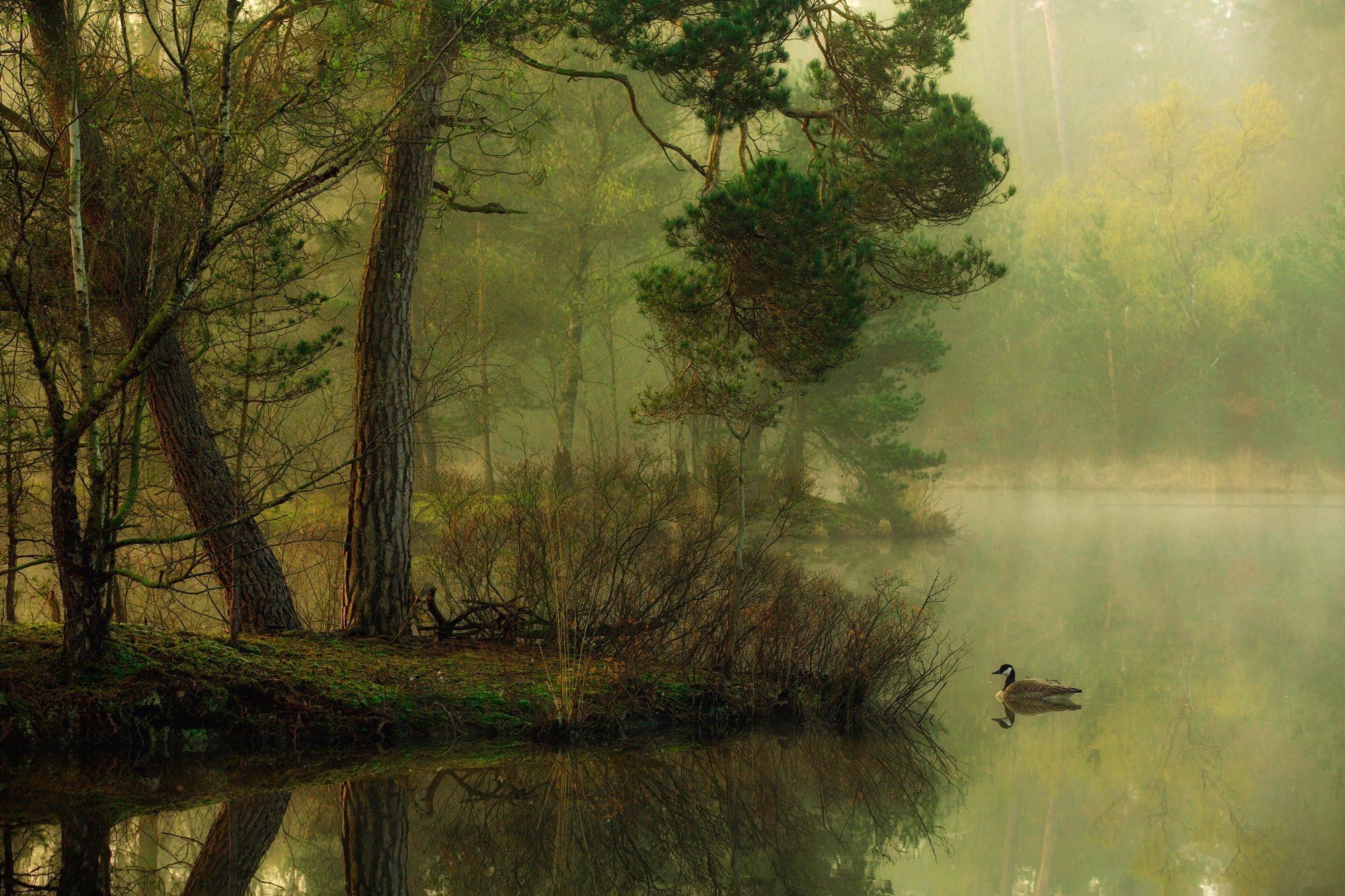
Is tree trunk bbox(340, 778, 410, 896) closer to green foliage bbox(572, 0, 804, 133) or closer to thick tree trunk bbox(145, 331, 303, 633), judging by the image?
thick tree trunk bbox(145, 331, 303, 633)

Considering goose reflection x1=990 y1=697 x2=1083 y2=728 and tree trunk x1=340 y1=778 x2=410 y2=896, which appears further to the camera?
goose reflection x1=990 y1=697 x2=1083 y2=728

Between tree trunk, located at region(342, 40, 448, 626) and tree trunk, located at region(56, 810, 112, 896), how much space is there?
316cm

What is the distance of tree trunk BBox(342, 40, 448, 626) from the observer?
805 centimetres

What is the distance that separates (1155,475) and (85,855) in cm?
3663

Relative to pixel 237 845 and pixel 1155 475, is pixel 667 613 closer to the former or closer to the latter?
pixel 237 845

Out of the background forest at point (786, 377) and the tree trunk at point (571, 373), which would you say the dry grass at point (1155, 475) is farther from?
the tree trunk at point (571, 373)

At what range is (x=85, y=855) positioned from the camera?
182 inches

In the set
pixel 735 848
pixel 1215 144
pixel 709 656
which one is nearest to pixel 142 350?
pixel 735 848

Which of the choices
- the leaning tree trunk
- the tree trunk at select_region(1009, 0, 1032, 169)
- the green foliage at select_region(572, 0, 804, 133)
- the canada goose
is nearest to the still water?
the canada goose

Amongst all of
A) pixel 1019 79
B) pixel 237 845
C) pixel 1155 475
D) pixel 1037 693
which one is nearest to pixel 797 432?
pixel 1037 693

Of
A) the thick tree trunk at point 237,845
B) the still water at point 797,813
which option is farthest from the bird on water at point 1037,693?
the thick tree trunk at point 237,845

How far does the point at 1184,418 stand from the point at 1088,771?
110ft

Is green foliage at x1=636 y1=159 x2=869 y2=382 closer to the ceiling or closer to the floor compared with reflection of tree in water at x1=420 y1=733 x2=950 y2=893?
A: closer to the ceiling

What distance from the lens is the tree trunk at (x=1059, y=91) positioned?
4869 cm
